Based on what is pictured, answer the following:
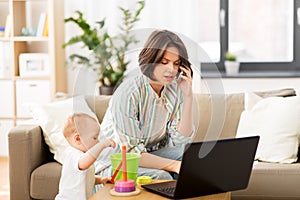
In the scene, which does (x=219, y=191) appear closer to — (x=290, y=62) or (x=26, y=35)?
(x=290, y=62)

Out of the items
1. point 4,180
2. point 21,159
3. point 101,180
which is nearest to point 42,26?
point 4,180

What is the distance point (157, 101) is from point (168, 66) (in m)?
0.14

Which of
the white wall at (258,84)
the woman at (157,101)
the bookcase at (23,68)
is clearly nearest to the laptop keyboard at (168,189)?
the woman at (157,101)

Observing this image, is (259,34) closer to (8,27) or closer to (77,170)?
(8,27)

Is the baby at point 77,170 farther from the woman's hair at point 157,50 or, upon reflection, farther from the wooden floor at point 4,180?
the wooden floor at point 4,180

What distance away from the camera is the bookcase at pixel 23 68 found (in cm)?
499

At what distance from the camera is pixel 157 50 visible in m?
1.69

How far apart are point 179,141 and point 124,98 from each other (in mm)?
276

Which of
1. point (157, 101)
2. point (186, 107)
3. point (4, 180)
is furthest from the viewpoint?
point (4, 180)

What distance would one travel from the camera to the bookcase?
16.4ft

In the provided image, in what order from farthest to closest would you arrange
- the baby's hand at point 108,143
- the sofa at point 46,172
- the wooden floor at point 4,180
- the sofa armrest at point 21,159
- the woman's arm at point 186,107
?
1. the wooden floor at point 4,180
2. the sofa armrest at point 21,159
3. the sofa at point 46,172
4. the baby's hand at point 108,143
5. the woman's arm at point 186,107

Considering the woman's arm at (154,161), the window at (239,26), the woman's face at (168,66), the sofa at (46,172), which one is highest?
the window at (239,26)

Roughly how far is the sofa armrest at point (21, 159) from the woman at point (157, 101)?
120 cm

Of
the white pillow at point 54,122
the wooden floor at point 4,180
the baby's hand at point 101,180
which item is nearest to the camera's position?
the baby's hand at point 101,180
